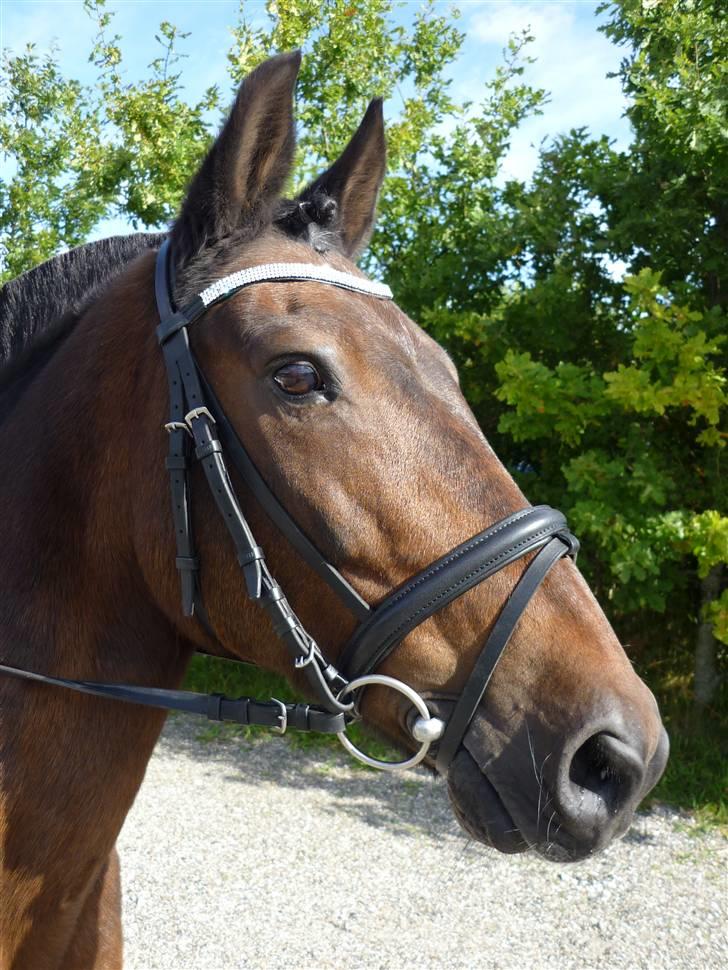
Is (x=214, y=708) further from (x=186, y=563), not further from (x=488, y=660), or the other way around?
(x=488, y=660)

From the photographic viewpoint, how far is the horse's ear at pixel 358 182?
77.5 inches

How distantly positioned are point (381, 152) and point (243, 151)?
0.55 meters

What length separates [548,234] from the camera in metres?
5.63

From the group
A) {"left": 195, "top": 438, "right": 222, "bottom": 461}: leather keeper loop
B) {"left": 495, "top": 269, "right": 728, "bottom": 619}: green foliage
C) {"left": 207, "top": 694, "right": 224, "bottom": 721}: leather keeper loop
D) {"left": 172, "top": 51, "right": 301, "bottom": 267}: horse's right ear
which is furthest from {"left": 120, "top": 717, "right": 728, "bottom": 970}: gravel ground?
{"left": 172, "top": 51, "right": 301, "bottom": 267}: horse's right ear

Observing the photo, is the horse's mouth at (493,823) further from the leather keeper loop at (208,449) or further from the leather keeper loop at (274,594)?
the leather keeper loop at (208,449)

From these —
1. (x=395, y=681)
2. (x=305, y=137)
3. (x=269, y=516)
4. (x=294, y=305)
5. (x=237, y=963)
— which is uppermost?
(x=305, y=137)

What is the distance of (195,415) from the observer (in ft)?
5.11

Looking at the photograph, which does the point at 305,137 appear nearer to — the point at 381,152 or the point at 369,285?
the point at 381,152

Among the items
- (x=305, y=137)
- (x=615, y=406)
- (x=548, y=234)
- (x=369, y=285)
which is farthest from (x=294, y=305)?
(x=305, y=137)

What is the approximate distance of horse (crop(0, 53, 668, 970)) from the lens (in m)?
1.38

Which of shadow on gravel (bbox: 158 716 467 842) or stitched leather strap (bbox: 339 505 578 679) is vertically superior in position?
stitched leather strap (bbox: 339 505 578 679)

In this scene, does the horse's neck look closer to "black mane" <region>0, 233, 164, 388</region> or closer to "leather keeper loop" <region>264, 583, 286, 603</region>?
"black mane" <region>0, 233, 164, 388</region>

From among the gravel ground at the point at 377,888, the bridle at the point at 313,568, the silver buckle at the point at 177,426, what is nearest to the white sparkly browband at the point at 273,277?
the bridle at the point at 313,568

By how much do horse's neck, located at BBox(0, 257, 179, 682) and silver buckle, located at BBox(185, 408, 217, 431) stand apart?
0.11 metres
